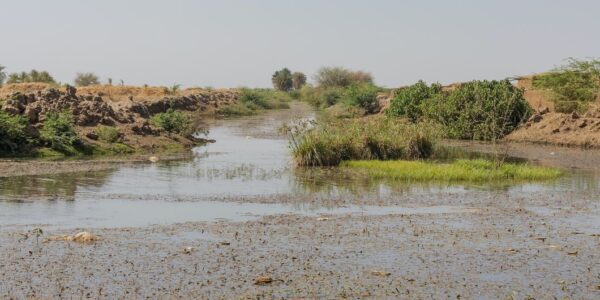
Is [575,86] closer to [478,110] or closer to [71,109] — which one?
[478,110]

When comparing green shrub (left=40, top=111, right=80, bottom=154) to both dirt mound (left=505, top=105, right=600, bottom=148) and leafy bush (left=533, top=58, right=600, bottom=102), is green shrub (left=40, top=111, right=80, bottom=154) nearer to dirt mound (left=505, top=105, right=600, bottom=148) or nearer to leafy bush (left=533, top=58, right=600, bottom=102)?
dirt mound (left=505, top=105, right=600, bottom=148)

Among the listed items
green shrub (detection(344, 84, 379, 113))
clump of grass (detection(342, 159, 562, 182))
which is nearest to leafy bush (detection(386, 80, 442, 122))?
green shrub (detection(344, 84, 379, 113))

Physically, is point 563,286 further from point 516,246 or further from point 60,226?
point 60,226

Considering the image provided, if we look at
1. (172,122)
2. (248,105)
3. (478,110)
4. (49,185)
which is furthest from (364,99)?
(49,185)

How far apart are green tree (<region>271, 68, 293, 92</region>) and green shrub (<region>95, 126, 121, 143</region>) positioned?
4593 inches

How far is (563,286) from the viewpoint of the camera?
330 inches

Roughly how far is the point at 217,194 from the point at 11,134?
357 inches

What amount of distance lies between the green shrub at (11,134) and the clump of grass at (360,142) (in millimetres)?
7713

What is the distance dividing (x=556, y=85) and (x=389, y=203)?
→ 2771 centimetres

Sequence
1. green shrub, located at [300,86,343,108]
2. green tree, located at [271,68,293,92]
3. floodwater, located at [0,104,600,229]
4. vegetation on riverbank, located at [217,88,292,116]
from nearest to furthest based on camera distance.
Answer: floodwater, located at [0,104,600,229] → vegetation on riverbank, located at [217,88,292,116] → green shrub, located at [300,86,343,108] → green tree, located at [271,68,293,92]

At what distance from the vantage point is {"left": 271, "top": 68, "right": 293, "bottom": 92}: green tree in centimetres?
14275

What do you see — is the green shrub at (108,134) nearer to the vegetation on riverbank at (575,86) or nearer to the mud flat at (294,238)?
the mud flat at (294,238)

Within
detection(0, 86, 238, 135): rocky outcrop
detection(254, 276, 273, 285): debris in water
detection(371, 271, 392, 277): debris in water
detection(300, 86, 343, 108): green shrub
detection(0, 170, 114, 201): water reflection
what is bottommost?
detection(371, 271, 392, 277): debris in water

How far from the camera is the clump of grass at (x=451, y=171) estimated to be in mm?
18438
